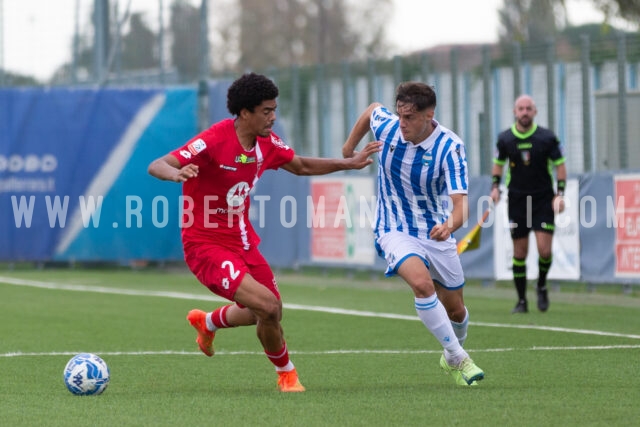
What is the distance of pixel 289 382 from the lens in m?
8.60

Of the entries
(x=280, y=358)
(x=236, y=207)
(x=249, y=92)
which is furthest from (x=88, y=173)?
(x=280, y=358)

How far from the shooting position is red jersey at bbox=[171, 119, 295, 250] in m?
8.66

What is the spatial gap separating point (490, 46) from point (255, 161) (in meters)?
11.4

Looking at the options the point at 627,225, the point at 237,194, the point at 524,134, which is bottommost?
the point at 627,225

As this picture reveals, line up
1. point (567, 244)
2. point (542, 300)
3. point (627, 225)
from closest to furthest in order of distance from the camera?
point (542, 300)
point (627, 225)
point (567, 244)

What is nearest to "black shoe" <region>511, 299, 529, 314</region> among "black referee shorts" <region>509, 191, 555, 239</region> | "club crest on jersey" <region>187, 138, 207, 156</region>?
"black referee shorts" <region>509, 191, 555, 239</region>

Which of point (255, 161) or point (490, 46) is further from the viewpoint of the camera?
point (490, 46)

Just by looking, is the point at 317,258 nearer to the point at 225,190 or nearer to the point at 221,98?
the point at 221,98

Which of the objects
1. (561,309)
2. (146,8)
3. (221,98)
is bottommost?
(561,309)

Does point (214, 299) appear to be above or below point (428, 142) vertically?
below

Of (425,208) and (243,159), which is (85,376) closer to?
(243,159)

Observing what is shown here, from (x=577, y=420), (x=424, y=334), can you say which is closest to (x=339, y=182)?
(x=424, y=334)

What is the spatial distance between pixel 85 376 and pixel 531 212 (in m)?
7.55

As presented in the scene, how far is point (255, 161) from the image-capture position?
8844 millimetres
